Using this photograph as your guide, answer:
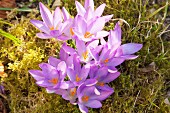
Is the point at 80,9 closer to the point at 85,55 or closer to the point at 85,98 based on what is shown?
the point at 85,55

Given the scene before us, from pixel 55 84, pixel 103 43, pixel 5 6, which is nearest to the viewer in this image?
pixel 55 84

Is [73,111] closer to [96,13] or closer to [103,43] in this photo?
[103,43]

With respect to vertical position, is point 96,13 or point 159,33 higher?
point 96,13

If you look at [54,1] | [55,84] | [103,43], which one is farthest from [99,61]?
[54,1]

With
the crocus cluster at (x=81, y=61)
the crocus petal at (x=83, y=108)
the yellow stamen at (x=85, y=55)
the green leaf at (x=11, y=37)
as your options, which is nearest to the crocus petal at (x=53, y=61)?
the crocus cluster at (x=81, y=61)

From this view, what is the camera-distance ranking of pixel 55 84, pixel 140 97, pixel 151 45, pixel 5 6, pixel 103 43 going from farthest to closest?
pixel 5 6 → pixel 151 45 → pixel 140 97 → pixel 103 43 → pixel 55 84

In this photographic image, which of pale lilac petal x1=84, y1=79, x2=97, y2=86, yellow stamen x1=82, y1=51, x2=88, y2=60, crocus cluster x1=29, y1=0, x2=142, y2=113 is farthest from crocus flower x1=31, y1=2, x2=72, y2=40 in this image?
pale lilac petal x1=84, y1=79, x2=97, y2=86

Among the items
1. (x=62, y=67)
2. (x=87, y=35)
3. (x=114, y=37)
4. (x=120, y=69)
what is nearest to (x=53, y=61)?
(x=62, y=67)
